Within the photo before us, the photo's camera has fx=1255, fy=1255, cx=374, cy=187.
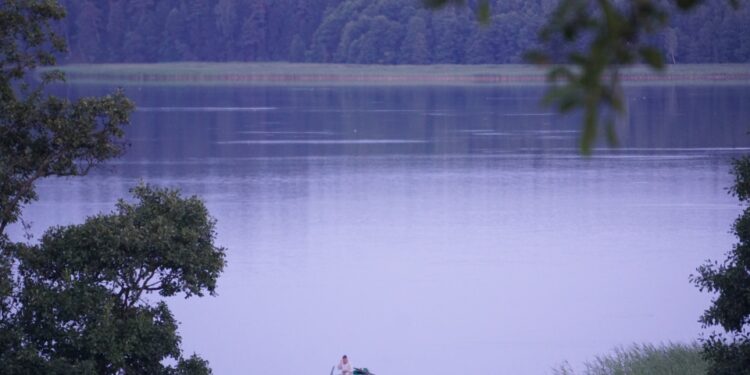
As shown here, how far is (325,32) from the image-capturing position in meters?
114

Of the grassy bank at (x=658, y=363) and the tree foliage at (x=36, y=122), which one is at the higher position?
the tree foliage at (x=36, y=122)

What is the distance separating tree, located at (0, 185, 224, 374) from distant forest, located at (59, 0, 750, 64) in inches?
3503

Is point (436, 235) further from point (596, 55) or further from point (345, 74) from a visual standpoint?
point (345, 74)

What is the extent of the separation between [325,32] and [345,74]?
16.1ft

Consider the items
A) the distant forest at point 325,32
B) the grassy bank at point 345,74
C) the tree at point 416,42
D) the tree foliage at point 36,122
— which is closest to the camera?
the tree foliage at point 36,122

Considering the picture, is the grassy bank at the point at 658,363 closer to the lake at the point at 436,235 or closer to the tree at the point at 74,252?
the lake at the point at 436,235

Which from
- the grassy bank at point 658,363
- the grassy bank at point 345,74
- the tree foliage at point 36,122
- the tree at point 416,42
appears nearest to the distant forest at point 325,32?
the tree at point 416,42

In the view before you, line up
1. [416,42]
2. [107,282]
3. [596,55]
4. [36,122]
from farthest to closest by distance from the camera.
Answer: [416,42]
[107,282]
[36,122]
[596,55]

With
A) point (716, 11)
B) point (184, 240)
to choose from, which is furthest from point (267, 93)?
point (184, 240)

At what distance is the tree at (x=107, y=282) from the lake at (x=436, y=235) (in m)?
5.28

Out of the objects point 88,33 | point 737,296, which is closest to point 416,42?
point 88,33

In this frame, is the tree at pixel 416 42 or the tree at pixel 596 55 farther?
the tree at pixel 416 42

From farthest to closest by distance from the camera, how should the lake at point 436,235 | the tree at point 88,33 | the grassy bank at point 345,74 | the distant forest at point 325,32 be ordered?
1. the tree at point 88,33
2. the grassy bank at point 345,74
3. the distant forest at point 325,32
4. the lake at point 436,235

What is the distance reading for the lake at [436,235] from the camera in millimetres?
20844
